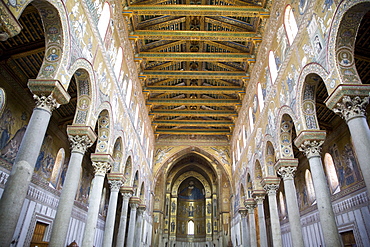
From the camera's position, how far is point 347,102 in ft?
24.0

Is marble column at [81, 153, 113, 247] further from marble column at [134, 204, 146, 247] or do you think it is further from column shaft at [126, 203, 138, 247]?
marble column at [134, 204, 146, 247]

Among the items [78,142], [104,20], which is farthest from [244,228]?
[104,20]

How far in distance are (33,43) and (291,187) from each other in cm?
1216

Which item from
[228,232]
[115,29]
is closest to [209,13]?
[115,29]

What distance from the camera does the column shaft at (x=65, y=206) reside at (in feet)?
25.8

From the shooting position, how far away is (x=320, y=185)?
8.68 m

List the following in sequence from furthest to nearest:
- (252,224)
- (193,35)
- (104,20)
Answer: (252,224) < (193,35) < (104,20)

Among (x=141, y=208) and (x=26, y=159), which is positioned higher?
(x=141, y=208)

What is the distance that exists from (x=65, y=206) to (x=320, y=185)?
8.05 meters

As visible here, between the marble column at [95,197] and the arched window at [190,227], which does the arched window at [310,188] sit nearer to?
the marble column at [95,197]

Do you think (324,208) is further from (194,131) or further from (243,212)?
(194,131)

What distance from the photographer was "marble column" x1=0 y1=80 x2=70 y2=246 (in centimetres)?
570

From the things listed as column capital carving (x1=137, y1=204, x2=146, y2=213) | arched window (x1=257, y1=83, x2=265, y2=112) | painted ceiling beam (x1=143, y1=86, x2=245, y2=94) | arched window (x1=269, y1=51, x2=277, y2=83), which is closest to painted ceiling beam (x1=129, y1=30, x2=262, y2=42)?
arched window (x1=269, y1=51, x2=277, y2=83)

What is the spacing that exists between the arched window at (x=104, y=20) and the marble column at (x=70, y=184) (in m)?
4.45
